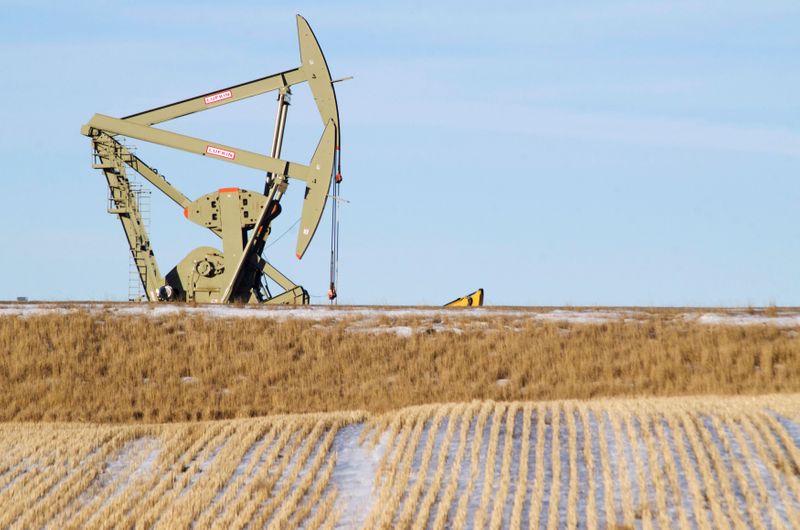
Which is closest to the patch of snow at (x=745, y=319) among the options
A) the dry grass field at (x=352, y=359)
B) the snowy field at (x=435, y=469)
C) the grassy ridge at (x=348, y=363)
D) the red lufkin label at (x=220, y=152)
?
the dry grass field at (x=352, y=359)

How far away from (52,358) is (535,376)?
905 cm

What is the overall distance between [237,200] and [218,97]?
10.1 ft

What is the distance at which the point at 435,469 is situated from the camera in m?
13.1

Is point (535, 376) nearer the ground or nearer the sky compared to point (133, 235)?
nearer the ground

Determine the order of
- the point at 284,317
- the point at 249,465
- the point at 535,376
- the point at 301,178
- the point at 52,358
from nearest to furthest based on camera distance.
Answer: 1. the point at 249,465
2. the point at 535,376
3. the point at 52,358
4. the point at 284,317
5. the point at 301,178

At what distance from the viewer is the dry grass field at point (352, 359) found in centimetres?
1862

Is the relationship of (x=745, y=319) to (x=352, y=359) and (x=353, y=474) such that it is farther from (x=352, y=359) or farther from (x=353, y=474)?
(x=353, y=474)

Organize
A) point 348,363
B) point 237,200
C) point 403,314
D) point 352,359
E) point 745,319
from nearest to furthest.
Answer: point 348,363 < point 352,359 < point 745,319 < point 403,314 < point 237,200

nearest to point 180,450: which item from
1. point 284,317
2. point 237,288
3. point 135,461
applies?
point 135,461

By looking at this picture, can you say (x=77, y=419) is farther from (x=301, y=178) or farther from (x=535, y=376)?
(x=301, y=178)

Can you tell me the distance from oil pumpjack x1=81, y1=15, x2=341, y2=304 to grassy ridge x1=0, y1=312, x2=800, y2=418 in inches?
228

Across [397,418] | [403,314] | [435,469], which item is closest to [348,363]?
[403,314]

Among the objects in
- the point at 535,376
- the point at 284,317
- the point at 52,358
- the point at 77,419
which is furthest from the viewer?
the point at 284,317

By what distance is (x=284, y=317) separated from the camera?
2312 cm
